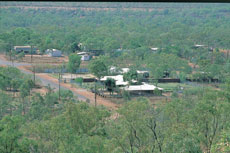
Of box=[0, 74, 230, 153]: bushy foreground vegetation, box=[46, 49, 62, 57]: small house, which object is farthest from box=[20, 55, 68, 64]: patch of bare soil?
box=[0, 74, 230, 153]: bushy foreground vegetation

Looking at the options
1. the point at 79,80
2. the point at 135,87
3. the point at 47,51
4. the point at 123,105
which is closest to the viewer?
the point at 123,105

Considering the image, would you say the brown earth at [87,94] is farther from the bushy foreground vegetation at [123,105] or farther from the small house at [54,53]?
the small house at [54,53]

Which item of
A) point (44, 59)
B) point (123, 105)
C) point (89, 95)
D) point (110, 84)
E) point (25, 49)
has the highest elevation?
point (25, 49)

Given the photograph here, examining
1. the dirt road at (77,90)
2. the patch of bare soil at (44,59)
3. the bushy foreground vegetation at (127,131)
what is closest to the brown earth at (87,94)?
the dirt road at (77,90)

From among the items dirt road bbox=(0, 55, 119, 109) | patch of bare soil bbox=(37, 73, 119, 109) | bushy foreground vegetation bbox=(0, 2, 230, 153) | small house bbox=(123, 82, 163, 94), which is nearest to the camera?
bushy foreground vegetation bbox=(0, 2, 230, 153)

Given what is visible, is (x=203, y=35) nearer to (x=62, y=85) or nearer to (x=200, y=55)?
(x=200, y=55)

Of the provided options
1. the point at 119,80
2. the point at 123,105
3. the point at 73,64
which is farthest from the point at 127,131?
the point at 73,64

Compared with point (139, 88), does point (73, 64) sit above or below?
above

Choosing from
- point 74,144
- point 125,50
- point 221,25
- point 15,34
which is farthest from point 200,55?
point 74,144

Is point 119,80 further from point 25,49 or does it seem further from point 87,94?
point 25,49

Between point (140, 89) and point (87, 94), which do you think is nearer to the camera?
point (87, 94)

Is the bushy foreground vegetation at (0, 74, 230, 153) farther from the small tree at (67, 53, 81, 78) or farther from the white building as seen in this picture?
the small tree at (67, 53, 81, 78)

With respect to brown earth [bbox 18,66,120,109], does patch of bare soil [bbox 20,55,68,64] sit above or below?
above
